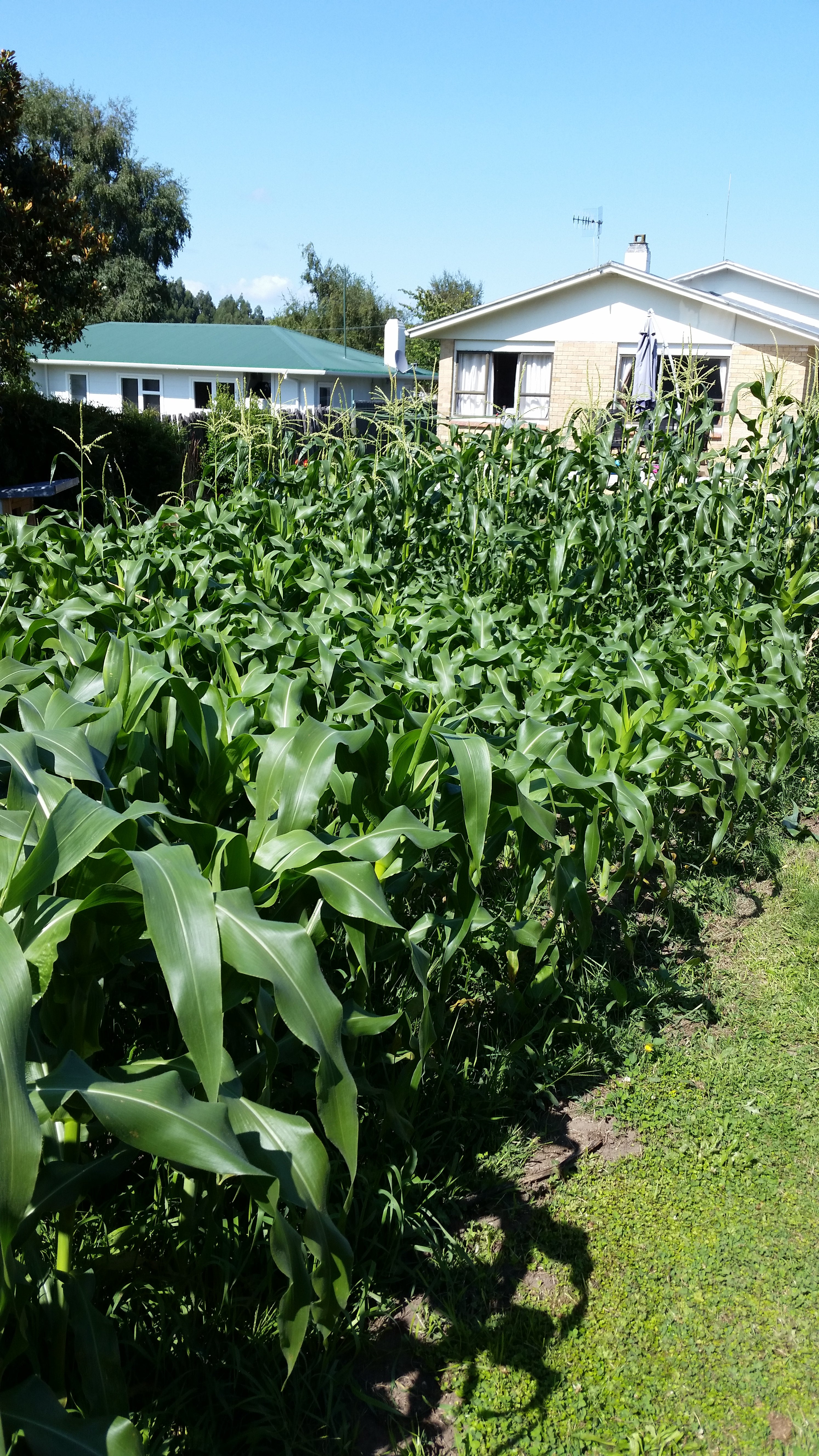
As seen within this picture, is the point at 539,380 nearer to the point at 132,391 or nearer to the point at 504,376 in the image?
the point at 504,376

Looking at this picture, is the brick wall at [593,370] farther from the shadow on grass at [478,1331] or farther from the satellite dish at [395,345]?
the shadow on grass at [478,1331]

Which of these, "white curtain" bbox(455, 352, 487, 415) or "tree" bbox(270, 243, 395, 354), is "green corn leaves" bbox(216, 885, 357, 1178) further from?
"tree" bbox(270, 243, 395, 354)

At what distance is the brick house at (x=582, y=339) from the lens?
85.1 ft

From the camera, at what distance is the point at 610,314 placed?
88.6ft

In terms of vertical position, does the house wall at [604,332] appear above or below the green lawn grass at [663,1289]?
above

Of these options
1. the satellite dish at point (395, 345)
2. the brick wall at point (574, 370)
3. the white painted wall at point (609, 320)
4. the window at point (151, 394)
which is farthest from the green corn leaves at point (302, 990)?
the window at point (151, 394)

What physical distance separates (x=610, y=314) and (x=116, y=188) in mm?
24418

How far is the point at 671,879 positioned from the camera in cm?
338

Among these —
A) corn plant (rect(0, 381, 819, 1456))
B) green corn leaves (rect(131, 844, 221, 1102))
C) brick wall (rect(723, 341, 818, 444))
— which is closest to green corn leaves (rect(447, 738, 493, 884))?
corn plant (rect(0, 381, 819, 1456))

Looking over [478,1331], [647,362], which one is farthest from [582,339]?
[478,1331]

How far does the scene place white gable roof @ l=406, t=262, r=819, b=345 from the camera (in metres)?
26.0

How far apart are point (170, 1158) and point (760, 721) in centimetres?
352

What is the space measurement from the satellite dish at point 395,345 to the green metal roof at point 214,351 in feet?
30.4

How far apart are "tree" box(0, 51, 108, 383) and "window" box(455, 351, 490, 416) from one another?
15901 mm
